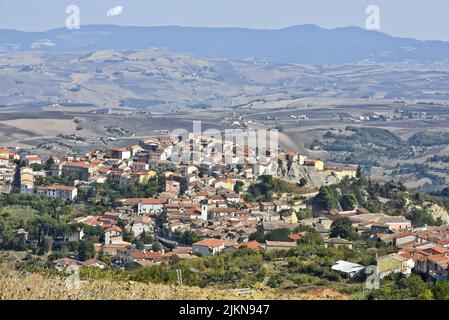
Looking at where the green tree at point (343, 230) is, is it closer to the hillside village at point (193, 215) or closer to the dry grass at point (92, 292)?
the hillside village at point (193, 215)

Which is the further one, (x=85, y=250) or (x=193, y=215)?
(x=193, y=215)

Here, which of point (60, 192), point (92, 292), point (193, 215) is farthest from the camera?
point (60, 192)

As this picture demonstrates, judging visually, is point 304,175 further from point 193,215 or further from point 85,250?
point 85,250

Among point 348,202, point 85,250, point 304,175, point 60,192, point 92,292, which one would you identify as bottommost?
point 85,250

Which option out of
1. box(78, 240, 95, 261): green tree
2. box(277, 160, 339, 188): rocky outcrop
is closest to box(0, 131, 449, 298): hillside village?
box(78, 240, 95, 261): green tree

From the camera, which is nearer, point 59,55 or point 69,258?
point 69,258

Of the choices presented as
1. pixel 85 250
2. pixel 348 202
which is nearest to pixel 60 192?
pixel 85 250
